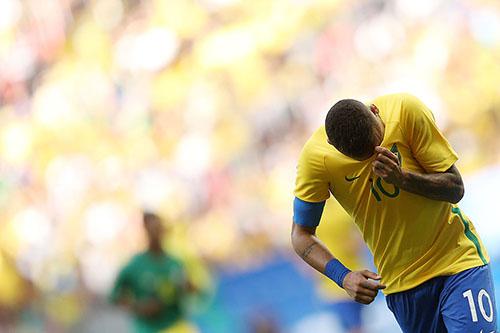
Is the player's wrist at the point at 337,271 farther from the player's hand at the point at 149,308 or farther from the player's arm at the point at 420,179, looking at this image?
the player's hand at the point at 149,308

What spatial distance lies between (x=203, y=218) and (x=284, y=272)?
1.33 meters

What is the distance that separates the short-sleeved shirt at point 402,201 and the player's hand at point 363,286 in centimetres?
38

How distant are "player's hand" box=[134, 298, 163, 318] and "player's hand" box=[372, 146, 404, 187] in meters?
4.47

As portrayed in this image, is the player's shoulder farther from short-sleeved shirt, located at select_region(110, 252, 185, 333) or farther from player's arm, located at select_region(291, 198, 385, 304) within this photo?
short-sleeved shirt, located at select_region(110, 252, 185, 333)

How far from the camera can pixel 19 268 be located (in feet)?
52.7

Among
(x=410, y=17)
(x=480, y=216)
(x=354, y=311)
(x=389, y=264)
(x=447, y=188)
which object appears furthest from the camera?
(x=410, y=17)

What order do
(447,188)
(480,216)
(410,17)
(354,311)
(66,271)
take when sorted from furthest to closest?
(66,271) → (410,17) → (480,216) → (354,311) → (447,188)

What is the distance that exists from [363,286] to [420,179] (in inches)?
21.6

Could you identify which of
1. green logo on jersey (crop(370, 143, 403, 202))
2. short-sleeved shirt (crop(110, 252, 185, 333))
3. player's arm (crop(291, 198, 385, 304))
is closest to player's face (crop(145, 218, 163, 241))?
short-sleeved shirt (crop(110, 252, 185, 333))

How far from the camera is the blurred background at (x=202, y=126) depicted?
518 inches

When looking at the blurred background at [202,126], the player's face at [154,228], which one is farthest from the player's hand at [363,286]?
the blurred background at [202,126]

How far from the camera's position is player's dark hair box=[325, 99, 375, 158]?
16.3ft

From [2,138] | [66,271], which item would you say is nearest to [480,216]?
[66,271]

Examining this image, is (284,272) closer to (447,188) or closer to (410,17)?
(410,17)
